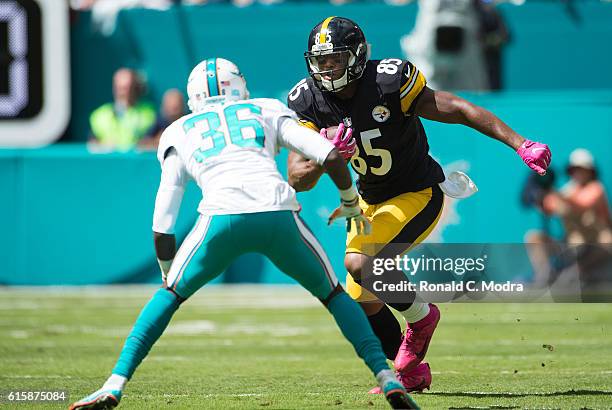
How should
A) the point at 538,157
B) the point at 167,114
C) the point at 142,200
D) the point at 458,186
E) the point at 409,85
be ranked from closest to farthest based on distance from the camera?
the point at 538,157
the point at 409,85
the point at 458,186
the point at 142,200
the point at 167,114

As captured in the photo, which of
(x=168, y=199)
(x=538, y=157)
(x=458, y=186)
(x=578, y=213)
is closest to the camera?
(x=168, y=199)

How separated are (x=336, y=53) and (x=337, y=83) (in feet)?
0.52

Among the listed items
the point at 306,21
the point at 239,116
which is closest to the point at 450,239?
the point at 306,21

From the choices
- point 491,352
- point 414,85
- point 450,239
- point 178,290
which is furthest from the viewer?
point 450,239

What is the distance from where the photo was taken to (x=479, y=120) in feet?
19.3

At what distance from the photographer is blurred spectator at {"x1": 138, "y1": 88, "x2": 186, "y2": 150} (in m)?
12.3

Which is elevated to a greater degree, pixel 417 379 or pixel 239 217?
pixel 239 217

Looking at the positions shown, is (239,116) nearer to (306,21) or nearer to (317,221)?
(317,221)

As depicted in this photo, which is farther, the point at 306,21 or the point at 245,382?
the point at 306,21

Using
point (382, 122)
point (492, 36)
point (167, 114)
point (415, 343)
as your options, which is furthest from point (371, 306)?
point (492, 36)

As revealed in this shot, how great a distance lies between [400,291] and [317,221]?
558 centimetres

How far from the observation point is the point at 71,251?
11875 millimetres

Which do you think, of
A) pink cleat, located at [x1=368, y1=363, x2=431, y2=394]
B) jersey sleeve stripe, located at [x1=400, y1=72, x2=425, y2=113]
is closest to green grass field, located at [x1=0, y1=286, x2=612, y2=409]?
pink cleat, located at [x1=368, y1=363, x2=431, y2=394]

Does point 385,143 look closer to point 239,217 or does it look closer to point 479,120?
point 479,120
